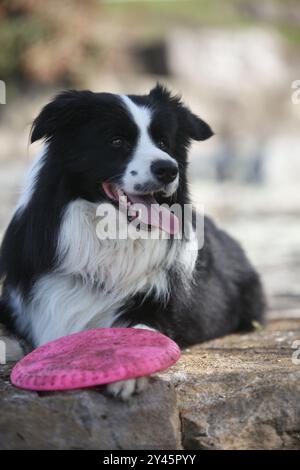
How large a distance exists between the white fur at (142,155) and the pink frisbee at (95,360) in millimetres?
813

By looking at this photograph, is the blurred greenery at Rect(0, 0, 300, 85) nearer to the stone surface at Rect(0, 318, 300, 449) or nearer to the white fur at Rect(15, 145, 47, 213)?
the white fur at Rect(15, 145, 47, 213)

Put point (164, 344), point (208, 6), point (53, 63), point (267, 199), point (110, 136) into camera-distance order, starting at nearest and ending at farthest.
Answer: point (164, 344), point (110, 136), point (267, 199), point (53, 63), point (208, 6)

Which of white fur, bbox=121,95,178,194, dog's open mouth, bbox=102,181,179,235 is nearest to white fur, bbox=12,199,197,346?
dog's open mouth, bbox=102,181,179,235

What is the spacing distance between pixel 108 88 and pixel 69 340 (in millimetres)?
13132

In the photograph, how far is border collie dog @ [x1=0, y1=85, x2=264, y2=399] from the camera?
166 inches

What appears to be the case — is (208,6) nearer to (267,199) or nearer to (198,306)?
(267,199)

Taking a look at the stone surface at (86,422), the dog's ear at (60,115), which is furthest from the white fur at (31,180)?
the stone surface at (86,422)

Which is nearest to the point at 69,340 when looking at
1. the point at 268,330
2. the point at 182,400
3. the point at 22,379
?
the point at 22,379

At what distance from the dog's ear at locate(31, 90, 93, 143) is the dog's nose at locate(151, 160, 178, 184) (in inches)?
22.3

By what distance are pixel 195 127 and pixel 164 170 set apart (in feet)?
2.20

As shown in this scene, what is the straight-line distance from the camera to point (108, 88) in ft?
53.6

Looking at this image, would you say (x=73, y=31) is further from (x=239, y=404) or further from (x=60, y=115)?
(x=239, y=404)

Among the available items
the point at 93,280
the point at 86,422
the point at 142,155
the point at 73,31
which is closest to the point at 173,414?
the point at 86,422
